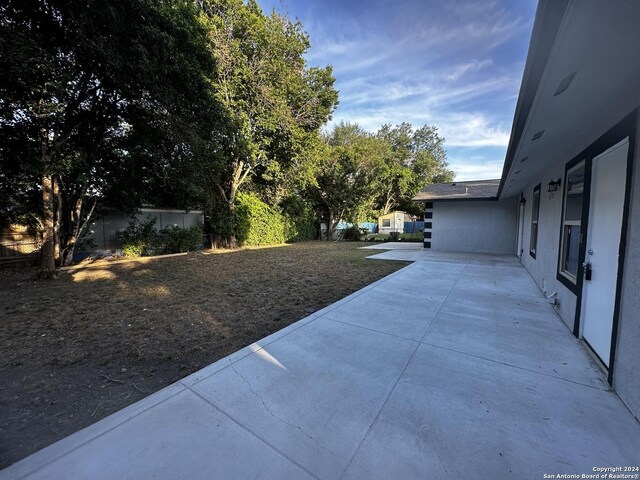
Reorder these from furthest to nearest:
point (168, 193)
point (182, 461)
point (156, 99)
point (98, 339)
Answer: point (168, 193) → point (156, 99) → point (98, 339) → point (182, 461)

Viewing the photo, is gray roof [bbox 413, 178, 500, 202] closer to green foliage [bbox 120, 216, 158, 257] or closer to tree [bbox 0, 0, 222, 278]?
tree [bbox 0, 0, 222, 278]

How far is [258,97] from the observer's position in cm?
1156

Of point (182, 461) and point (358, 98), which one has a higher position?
point (358, 98)

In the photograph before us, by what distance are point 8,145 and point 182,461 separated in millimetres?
8945

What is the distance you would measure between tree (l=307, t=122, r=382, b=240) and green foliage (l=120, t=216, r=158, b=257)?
978cm

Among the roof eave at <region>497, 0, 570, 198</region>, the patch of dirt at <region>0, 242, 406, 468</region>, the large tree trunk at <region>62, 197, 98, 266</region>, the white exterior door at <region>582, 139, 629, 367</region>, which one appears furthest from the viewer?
the large tree trunk at <region>62, 197, 98, 266</region>

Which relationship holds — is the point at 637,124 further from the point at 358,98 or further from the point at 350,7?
the point at 358,98

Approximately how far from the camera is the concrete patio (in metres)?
1.48

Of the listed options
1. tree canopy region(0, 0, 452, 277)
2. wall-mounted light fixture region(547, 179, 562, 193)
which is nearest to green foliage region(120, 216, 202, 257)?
tree canopy region(0, 0, 452, 277)

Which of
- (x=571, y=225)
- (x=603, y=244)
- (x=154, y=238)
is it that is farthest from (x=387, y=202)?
(x=603, y=244)

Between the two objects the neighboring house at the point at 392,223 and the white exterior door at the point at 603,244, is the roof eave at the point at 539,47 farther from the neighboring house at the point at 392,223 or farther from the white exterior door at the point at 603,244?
the neighboring house at the point at 392,223

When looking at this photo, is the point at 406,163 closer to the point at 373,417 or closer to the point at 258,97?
the point at 258,97

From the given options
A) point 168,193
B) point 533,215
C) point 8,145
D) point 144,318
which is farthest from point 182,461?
point 168,193

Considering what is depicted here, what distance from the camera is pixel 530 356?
2693 mm
